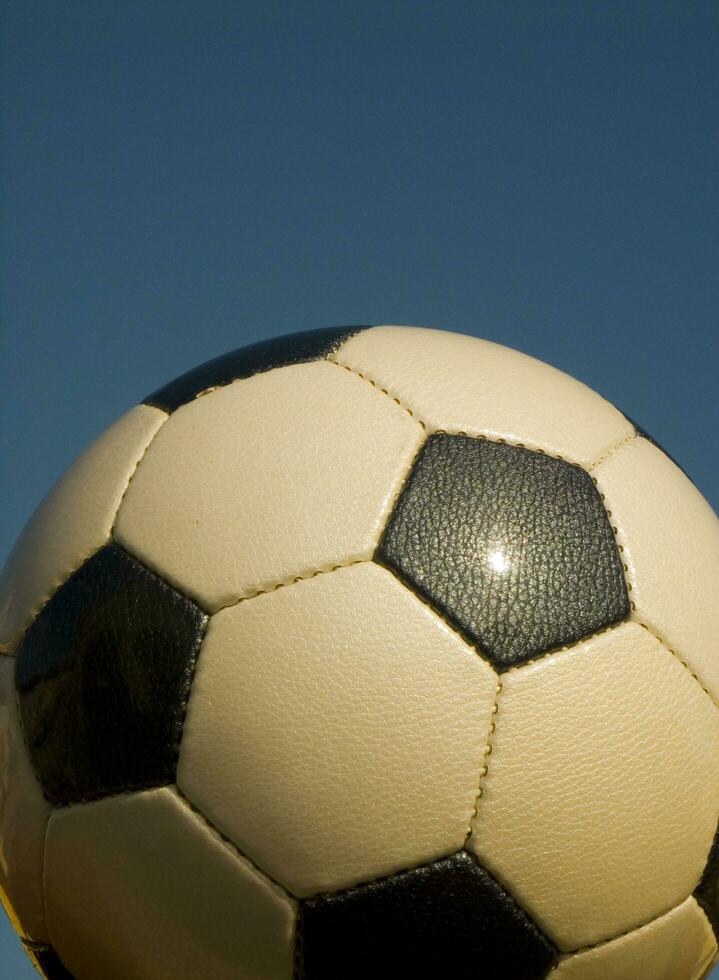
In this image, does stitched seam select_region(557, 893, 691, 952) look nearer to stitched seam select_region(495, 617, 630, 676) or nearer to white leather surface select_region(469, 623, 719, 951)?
white leather surface select_region(469, 623, 719, 951)

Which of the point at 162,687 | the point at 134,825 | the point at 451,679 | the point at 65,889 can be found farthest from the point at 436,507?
the point at 65,889

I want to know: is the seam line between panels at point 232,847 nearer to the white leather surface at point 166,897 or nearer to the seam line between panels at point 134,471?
the white leather surface at point 166,897

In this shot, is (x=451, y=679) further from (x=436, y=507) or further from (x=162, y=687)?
(x=162, y=687)

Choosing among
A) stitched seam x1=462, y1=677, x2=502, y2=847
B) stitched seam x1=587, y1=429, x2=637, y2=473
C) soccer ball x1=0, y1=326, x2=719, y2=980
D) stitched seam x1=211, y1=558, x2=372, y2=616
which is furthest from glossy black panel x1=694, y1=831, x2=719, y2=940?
stitched seam x1=211, y1=558, x2=372, y2=616

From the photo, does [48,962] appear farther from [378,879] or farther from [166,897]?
[378,879]

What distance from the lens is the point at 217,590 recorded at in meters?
2.94

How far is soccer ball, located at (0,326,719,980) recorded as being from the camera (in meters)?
2.79

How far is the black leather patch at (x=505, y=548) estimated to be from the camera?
290cm

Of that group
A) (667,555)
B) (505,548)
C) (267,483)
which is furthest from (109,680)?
(667,555)

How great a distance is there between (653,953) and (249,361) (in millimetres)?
1925

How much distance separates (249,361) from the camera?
3602 millimetres

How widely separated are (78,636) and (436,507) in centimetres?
95

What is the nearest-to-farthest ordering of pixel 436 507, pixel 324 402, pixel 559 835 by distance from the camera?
pixel 559 835 < pixel 436 507 < pixel 324 402

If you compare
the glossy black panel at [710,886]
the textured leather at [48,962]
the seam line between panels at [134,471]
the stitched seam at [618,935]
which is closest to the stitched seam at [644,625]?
the glossy black panel at [710,886]
